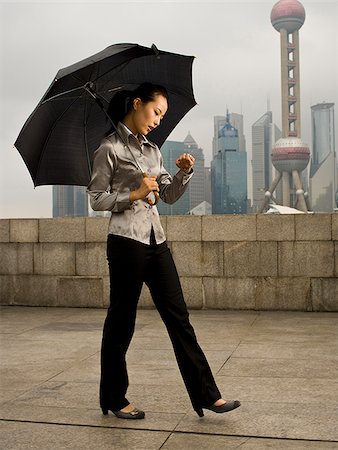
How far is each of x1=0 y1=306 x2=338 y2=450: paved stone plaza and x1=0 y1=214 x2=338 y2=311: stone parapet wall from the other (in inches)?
35.3

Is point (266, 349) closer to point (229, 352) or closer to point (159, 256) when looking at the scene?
point (229, 352)

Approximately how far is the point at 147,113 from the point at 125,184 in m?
0.40

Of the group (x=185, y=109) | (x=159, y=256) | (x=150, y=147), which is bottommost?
(x=159, y=256)

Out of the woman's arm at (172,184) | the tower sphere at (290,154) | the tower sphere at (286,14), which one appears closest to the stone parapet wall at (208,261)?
the woman's arm at (172,184)

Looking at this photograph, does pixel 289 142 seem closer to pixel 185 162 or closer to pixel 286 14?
pixel 286 14

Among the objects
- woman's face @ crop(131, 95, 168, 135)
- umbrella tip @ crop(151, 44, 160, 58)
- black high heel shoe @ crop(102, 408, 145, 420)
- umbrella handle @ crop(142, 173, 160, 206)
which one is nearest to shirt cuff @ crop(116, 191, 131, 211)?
umbrella handle @ crop(142, 173, 160, 206)

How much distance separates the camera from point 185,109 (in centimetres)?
397

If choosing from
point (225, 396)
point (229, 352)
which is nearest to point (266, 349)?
point (229, 352)

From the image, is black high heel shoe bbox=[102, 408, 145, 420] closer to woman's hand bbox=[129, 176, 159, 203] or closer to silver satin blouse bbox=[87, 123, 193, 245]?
silver satin blouse bbox=[87, 123, 193, 245]

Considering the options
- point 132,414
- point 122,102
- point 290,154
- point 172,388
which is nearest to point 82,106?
point 122,102

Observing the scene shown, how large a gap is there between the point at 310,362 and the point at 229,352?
0.76 metres

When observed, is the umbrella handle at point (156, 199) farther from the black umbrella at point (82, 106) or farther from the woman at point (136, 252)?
the black umbrella at point (82, 106)

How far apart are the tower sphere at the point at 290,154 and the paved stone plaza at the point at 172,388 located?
164 metres

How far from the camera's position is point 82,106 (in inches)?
142
